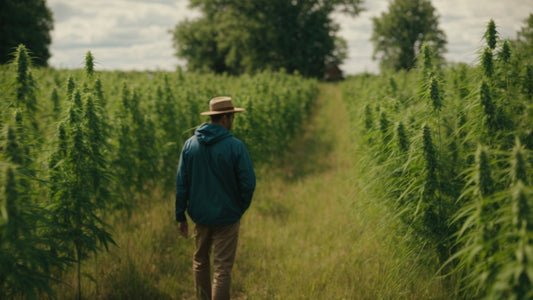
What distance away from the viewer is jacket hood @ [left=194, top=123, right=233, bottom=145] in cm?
380

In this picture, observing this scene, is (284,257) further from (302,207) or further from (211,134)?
(211,134)

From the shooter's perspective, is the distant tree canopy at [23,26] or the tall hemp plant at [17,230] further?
the distant tree canopy at [23,26]

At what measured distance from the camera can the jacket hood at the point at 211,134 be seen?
150 inches

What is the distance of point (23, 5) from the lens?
31.5 metres

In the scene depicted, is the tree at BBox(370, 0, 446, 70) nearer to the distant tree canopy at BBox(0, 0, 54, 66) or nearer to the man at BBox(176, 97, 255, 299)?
the distant tree canopy at BBox(0, 0, 54, 66)

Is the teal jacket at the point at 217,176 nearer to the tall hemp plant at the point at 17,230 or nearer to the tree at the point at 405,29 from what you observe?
the tall hemp plant at the point at 17,230

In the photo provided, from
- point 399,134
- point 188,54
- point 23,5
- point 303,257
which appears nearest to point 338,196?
point 303,257

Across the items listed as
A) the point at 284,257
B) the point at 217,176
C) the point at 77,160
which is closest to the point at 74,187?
the point at 77,160

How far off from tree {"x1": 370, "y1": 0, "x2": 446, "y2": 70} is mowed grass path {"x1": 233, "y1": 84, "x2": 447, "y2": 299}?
4322 centimetres

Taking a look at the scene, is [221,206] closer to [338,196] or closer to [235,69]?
[338,196]

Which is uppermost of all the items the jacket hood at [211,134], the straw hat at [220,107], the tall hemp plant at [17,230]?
the straw hat at [220,107]

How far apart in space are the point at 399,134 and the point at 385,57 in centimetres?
5044

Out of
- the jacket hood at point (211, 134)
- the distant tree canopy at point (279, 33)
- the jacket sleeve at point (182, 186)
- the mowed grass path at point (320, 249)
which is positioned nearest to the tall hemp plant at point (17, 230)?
the jacket sleeve at point (182, 186)

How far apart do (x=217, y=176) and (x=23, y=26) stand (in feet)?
127
